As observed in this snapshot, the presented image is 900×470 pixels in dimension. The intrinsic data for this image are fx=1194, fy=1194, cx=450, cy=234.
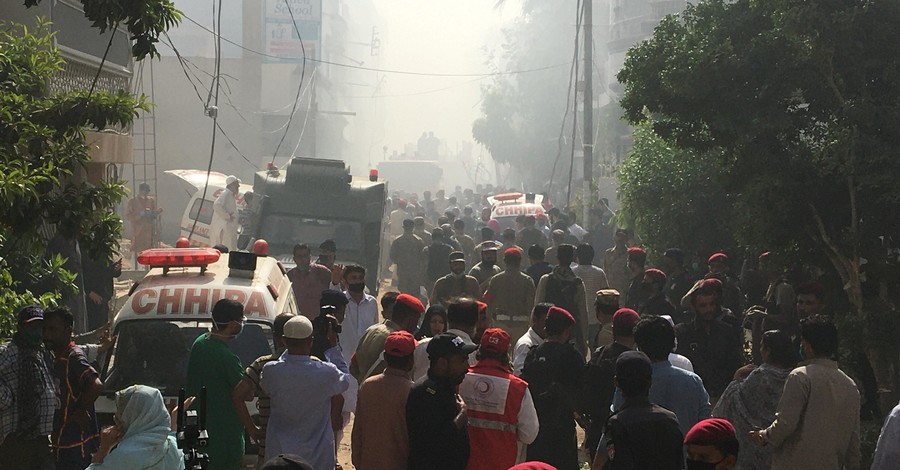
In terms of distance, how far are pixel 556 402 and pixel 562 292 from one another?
4.68m

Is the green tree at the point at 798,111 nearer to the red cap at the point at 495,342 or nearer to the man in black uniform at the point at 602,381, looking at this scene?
the man in black uniform at the point at 602,381

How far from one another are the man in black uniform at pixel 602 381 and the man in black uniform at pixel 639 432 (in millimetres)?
1585

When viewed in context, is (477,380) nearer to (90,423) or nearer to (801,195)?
(90,423)

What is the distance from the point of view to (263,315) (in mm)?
8734

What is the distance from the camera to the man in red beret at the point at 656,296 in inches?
427

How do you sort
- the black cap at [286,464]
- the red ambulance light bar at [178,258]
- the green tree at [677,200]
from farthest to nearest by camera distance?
the green tree at [677,200], the red ambulance light bar at [178,258], the black cap at [286,464]

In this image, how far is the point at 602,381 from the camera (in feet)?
24.1

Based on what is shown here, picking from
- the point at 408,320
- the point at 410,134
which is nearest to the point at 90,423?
the point at 408,320

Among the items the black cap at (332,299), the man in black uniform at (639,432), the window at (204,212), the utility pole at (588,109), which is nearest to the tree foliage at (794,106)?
the black cap at (332,299)

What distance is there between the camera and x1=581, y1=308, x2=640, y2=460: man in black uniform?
735 centimetres

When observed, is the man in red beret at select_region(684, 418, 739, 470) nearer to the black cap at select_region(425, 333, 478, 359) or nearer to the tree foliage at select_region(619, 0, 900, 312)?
the black cap at select_region(425, 333, 478, 359)

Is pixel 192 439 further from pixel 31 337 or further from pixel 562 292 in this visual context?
pixel 562 292

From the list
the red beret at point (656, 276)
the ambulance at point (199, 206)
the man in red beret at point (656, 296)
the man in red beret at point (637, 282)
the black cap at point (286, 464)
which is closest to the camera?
the black cap at point (286, 464)

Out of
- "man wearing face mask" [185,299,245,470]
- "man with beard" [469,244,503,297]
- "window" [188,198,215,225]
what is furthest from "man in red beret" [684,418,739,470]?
"window" [188,198,215,225]
